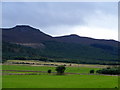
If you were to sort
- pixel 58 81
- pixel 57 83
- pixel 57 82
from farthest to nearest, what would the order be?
1. pixel 58 81
2. pixel 57 82
3. pixel 57 83

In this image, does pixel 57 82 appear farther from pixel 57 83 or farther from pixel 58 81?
pixel 58 81

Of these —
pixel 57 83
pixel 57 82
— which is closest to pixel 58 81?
pixel 57 82

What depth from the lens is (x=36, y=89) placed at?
35000 mm

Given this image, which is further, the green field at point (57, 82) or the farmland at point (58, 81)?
the farmland at point (58, 81)

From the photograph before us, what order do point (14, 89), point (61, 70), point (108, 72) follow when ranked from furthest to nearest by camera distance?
point (108, 72) < point (61, 70) < point (14, 89)

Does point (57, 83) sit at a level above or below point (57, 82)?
above

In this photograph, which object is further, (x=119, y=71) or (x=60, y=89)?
(x=119, y=71)

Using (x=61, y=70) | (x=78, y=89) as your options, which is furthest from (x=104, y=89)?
(x=61, y=70)

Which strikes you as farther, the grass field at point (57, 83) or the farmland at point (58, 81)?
the farmland at point (58, 81)

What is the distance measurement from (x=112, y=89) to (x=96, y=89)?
244 cm

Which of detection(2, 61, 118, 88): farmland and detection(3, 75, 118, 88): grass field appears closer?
detection(3, 75, 118, 88): grass field

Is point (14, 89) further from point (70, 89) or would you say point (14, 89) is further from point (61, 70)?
point (61, 70)

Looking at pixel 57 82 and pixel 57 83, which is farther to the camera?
pixel 57 82

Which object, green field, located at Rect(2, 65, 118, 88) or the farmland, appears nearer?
green field, located at Rect(2, 65, 118, 88)
